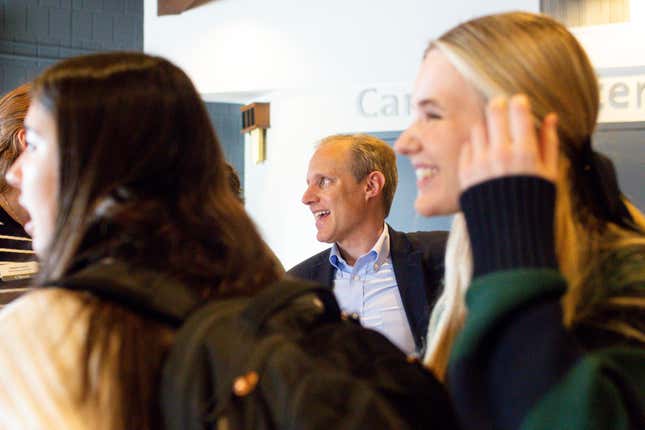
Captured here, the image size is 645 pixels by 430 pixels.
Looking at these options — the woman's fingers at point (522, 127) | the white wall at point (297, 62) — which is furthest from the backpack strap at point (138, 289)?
the white wall at point (297, 62)

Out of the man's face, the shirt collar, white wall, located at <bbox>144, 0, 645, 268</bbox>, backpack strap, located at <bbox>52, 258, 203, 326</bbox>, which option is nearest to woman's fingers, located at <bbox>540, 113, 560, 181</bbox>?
backpack strap, located at <bbox>52, 258, 203, 326</bbox>

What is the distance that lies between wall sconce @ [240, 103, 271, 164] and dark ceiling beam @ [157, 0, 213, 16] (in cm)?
93

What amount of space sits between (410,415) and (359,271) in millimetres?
2128

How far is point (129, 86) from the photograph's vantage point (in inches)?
42.9

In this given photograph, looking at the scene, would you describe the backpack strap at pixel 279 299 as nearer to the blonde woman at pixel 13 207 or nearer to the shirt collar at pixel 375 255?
the blonde woman at pixel 13 207

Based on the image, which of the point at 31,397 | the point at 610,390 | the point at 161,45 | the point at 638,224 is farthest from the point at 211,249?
the point at 161,45

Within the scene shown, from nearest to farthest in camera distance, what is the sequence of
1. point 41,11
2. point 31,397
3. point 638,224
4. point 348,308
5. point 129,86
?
point 31,397, point 129,86, point 638,224, point 348,308, point 41,11

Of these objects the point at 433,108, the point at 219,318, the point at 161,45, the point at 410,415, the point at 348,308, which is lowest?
the point at 348,308

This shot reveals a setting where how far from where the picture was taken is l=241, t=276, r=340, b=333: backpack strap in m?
0.95

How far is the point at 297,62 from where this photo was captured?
19.5 feet

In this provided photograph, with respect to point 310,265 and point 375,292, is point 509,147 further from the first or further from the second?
point 310,265

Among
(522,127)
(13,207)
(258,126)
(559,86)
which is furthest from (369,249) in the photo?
(258,126)

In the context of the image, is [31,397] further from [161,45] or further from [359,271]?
[161,45]

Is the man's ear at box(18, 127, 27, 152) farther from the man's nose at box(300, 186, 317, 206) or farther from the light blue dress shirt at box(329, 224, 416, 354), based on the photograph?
the man's nose at box(300, 186, 317, 206)
